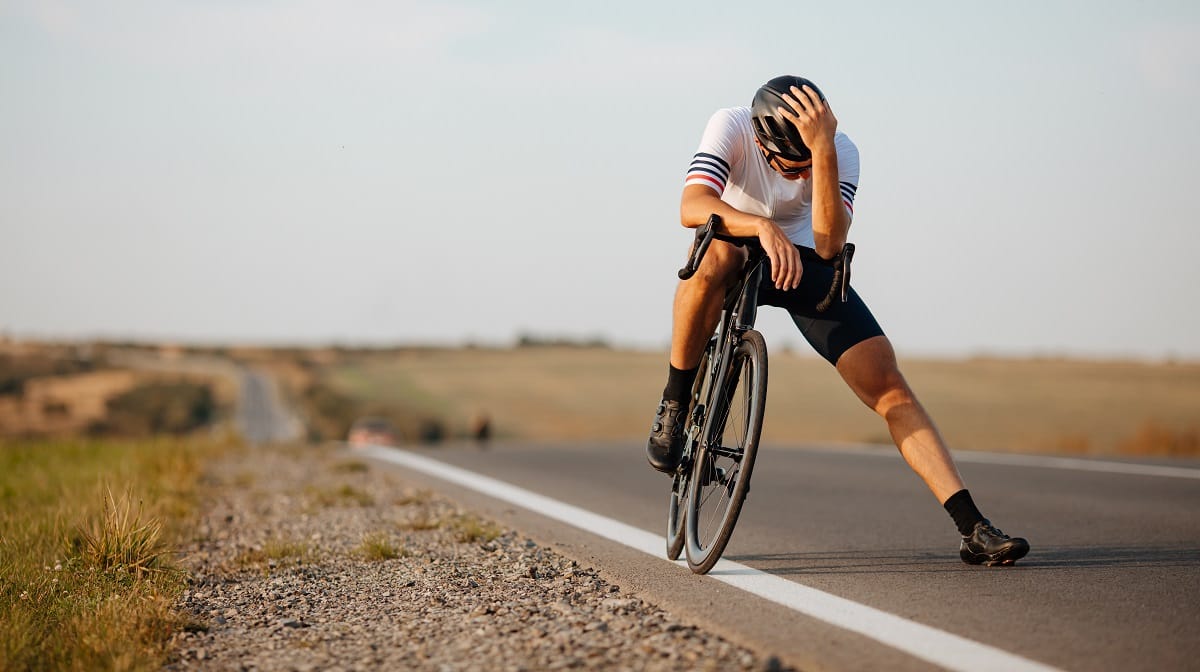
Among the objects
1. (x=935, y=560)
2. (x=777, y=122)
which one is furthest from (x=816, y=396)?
(x=777, y=122)

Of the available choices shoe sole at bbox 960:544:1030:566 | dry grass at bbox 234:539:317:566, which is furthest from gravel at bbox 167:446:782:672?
shoe sole at bbox 960:544:1030:566

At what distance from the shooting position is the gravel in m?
3.59

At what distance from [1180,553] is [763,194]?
2604mm

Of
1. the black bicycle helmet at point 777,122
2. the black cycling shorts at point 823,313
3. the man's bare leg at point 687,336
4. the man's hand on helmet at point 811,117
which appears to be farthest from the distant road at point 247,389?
the man's hand on helmet at point 811,117

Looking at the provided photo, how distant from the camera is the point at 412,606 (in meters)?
4.42

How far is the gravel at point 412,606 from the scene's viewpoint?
359 cm

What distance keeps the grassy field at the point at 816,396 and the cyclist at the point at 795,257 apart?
15105 millimetres

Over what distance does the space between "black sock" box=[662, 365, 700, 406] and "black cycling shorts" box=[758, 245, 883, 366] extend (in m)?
0.45

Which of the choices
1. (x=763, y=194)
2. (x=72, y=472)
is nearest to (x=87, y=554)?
(x=763, y=194)

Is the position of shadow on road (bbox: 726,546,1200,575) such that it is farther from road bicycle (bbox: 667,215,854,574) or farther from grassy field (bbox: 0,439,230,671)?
grassy field (bbox: 0,439,230,671)

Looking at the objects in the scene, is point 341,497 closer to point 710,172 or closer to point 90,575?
point 90,575

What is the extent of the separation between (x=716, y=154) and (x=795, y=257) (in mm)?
579

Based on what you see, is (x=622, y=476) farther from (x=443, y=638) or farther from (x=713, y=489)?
(x=443, y=638)

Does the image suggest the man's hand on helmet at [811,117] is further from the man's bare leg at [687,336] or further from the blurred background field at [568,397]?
the blurred background field at [568,397]
